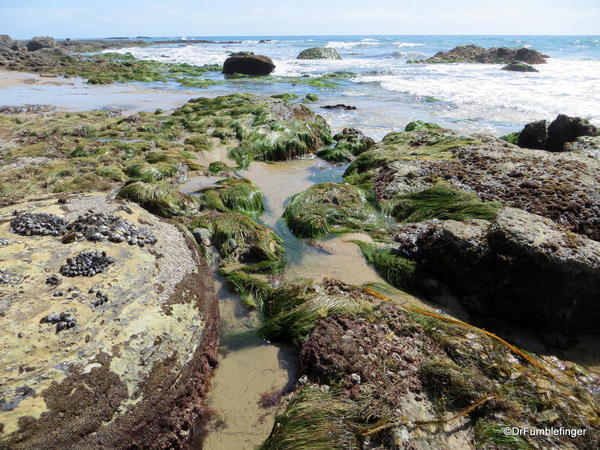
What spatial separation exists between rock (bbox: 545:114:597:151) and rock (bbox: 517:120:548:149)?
0.10 m

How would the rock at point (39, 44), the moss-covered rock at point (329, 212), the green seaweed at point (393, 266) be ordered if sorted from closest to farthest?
the green seaweed at point (393, 266), the moss-covered rock at point (329, 212), the rock at point (39, 44)

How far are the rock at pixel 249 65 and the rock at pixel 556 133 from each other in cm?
1985

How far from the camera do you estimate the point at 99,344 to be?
2.51m

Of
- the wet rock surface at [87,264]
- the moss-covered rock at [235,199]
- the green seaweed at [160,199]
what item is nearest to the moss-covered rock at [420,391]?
the wet rock surface at [87,264]

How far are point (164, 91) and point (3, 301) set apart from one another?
17563mm

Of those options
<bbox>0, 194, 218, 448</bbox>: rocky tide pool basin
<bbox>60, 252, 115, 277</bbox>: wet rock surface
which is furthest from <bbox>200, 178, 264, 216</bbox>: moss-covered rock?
<bbox>60, 252, 115, 277</bbox>: wet rock surface

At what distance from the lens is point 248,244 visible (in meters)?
4.64

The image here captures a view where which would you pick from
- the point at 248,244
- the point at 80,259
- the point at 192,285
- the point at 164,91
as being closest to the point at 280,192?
the point at 248,244

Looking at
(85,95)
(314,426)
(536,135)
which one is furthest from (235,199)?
(85,95)

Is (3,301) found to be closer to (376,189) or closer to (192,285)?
(192,285)

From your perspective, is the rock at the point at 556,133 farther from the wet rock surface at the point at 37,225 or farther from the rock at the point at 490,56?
the rock at the point at 490,56

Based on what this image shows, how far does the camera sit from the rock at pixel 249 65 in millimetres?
24125

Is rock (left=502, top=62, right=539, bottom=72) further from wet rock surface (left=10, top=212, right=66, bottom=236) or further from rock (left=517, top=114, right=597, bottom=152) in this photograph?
wet rock surface (left=10, top=212, right=66, bottom=236)

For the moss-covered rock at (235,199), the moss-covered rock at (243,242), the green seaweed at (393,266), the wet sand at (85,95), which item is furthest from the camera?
the wet sand at (85,95)
